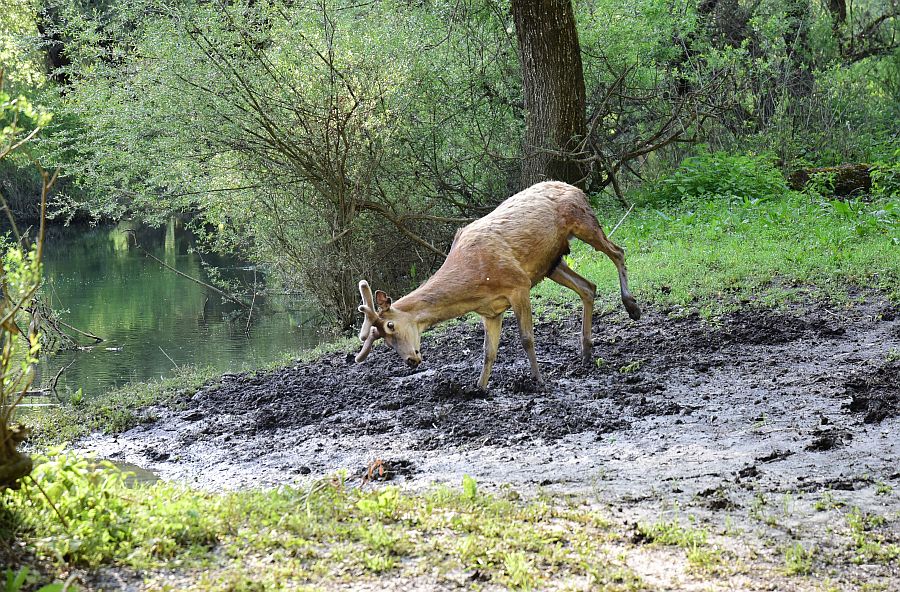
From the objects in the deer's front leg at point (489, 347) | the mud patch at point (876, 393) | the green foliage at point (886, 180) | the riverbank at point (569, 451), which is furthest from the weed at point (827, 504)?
the green foliage at point (886, 180)

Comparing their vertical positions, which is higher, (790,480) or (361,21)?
(361,21)

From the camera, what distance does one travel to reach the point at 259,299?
21.9m

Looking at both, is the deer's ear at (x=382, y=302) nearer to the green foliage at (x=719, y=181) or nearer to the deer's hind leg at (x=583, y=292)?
the deer's hind leg at (x=583, y=292)

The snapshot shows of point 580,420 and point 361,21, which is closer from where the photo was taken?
point 580,420

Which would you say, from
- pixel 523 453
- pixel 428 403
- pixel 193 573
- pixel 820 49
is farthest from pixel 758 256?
pixel 820 49

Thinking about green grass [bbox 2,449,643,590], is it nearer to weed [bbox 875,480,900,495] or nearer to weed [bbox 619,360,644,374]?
weed [bbox 875,480,900,495]

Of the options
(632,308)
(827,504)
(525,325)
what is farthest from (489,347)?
(827,504)

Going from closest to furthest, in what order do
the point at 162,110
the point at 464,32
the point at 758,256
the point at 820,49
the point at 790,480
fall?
the point at 790,480
the point at 758,256
the point at 162,110
the point at 464,32
the point at 820,49

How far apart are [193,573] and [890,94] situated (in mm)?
26112

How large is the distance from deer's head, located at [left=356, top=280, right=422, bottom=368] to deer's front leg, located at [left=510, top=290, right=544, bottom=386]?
3.46ft

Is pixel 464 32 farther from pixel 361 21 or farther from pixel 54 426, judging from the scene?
pixel 54 426

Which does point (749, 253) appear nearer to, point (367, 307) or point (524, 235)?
point (524, 235)

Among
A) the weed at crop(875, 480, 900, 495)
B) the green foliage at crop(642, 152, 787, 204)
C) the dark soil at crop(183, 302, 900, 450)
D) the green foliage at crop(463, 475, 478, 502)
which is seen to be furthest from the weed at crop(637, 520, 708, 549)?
the green foliage at crop(642, 152, 787, 204)

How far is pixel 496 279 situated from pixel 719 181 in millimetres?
10960
